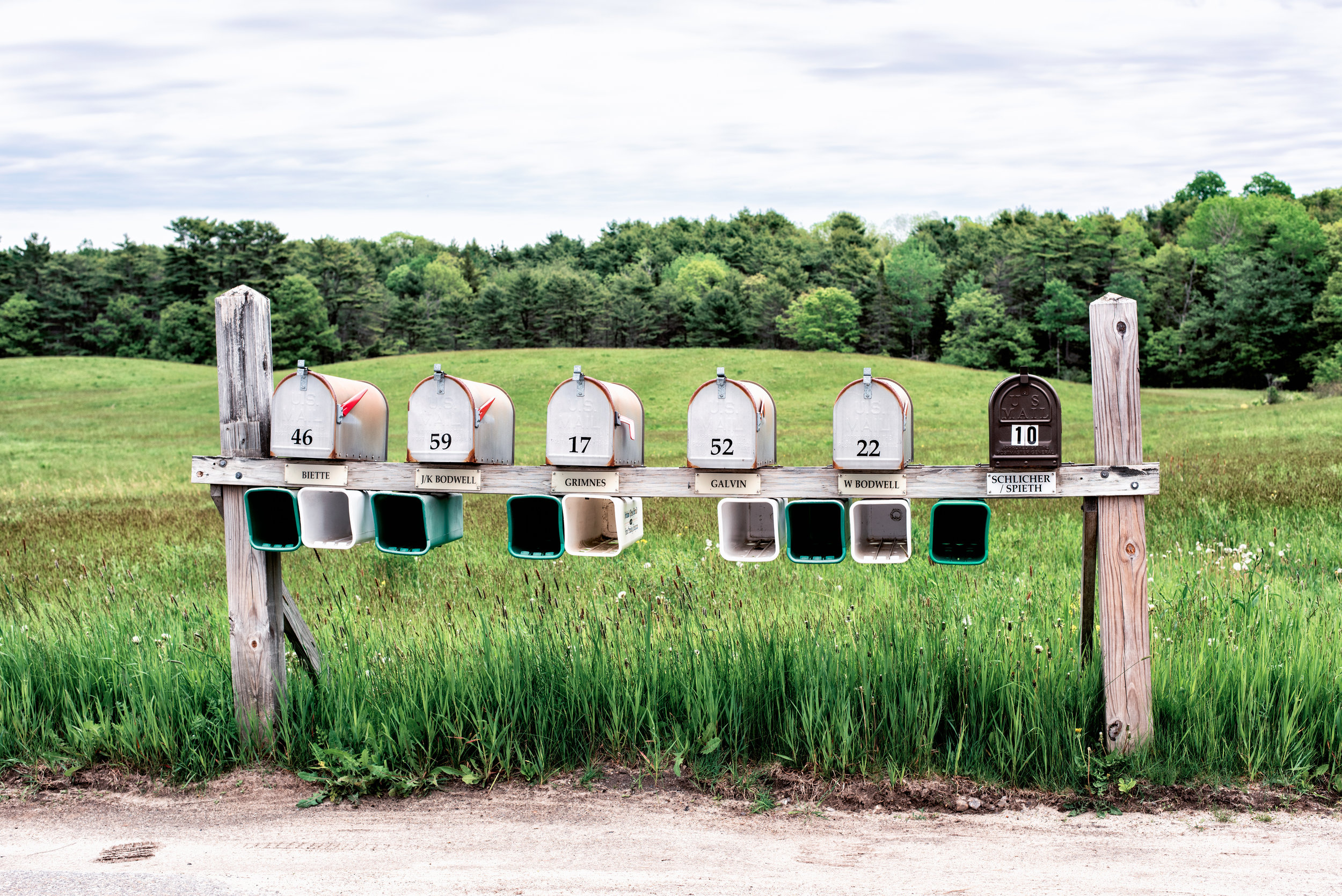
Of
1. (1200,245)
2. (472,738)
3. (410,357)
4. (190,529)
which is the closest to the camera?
(472,738)

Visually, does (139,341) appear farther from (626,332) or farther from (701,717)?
(701,717)

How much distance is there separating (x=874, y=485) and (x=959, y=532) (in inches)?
19.9

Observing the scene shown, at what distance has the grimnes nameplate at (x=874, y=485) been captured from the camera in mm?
3502

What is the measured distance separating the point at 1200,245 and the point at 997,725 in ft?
307

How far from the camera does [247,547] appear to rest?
3.92m

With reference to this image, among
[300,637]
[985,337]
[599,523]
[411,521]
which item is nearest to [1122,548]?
[599,523]

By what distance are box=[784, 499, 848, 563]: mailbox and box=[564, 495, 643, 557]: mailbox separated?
1.96 feet

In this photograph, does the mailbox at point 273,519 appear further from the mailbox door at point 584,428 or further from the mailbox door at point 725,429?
the mailbox door at point 725,429

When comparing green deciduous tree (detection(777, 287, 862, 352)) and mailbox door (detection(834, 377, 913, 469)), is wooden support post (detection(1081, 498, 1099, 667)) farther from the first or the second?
green deciduous tree (detection(777, 287, 862, 352))

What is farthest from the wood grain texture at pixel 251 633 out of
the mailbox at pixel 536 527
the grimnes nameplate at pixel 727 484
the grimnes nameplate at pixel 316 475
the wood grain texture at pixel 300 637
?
the grimnes nameplate at pixel 727 484

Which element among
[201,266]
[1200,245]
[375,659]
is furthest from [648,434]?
[1200,245]

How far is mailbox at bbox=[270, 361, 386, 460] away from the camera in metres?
3.79

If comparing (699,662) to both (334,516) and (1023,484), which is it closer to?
(1023,484)

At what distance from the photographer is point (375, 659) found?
168 inches
